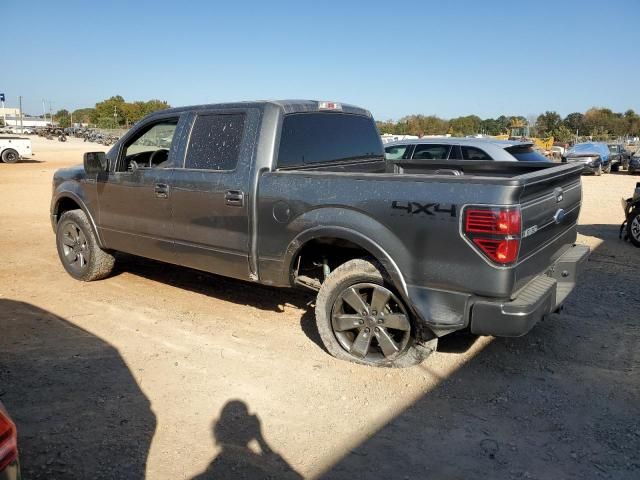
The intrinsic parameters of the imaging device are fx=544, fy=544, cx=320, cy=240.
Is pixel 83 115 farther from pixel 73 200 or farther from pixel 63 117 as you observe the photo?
pixel 73 200

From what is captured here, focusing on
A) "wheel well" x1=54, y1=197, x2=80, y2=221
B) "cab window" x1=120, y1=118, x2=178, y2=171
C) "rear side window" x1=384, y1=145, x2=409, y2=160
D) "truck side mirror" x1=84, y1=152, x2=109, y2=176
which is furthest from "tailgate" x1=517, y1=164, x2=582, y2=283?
"wheel well" x1=54, y1=197, x2=80, y2=221

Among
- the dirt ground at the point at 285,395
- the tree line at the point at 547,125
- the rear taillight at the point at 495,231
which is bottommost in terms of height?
the dirt ground at the point at 285,395

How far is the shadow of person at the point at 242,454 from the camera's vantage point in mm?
2902

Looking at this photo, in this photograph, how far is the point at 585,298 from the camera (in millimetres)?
5723

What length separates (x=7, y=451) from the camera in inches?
69.0

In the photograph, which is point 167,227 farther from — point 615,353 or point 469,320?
point 615,353

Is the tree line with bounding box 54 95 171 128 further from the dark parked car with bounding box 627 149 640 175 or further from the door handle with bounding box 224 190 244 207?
the door handle with bounding box 224 190 244 207

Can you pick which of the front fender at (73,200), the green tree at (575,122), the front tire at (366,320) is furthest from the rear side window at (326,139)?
the green tree at (575,122)

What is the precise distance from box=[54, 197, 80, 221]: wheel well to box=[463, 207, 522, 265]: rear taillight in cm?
481

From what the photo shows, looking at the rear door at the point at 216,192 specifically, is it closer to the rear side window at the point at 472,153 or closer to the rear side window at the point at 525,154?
the rear side window at the point at 472,153

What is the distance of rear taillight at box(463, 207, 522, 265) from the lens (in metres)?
3.22

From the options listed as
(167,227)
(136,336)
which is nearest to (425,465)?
(136,336)

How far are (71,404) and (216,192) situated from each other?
1953 millimetres

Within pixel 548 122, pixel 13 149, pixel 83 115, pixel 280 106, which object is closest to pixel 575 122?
pixel 548 122
